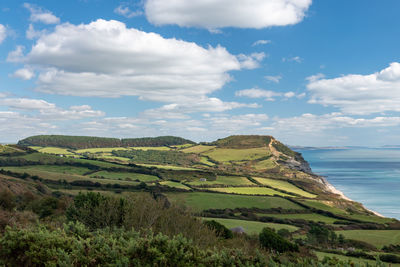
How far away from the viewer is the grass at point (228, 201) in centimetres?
7687

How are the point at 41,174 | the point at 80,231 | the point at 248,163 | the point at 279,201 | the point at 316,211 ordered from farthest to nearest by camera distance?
1. the point at 248,163
2. the point at 41,174
3. the point at 279,201
4. the point at 316,211
5. the point at 80,231

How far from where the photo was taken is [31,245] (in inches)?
400

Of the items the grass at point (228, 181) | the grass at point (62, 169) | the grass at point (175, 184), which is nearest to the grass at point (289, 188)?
the grass at point (228, 181)

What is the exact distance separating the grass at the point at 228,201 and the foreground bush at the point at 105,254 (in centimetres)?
6462

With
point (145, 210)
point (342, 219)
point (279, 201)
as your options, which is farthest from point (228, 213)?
point (145, 210)

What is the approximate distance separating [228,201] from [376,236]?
119 feet

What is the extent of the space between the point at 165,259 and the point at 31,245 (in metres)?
4.77

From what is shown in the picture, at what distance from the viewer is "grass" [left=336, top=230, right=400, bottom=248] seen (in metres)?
50.0

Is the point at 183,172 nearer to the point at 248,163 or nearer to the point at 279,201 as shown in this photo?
the point at 279,201

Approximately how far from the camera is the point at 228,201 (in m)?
80.7

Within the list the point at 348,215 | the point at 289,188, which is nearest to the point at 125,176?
the point at 289,188

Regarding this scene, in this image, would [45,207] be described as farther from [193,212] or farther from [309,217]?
[309,217]

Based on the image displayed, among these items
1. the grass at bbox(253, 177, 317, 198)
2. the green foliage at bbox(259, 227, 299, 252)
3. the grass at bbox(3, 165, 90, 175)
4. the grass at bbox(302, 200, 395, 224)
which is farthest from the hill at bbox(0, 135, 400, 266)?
the grass at bbox(253, 177, 317, 198)

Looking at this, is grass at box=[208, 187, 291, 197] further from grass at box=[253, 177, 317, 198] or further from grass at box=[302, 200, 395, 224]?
grass at box=[302, 200, 395, 224]
